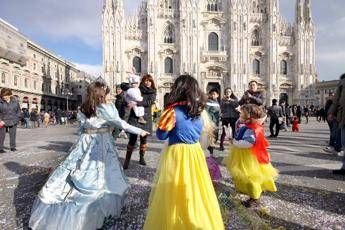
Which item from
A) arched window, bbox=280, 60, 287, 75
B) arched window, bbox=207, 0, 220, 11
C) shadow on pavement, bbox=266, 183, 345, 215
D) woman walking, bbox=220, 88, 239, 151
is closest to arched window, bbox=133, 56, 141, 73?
arched window, bbox=207, 0, 220, 11

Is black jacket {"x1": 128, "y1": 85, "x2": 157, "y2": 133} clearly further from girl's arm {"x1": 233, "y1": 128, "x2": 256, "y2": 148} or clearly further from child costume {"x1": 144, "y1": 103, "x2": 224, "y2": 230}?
child costume {"x1": 144, "y1": 103, "x2": 224, "y2": 230}

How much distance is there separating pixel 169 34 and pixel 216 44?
5935mm

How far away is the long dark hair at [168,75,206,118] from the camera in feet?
9.89

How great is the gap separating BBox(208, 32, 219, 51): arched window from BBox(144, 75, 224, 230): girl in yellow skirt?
41.4 meters

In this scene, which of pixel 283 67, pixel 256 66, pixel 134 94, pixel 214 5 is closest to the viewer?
pixel 134 94

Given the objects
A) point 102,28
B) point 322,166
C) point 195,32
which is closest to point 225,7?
point 195,32

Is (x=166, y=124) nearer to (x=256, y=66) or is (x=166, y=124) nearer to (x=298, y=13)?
(x=256, y=66)

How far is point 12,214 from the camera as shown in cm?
412

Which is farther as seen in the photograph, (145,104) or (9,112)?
(9,112)

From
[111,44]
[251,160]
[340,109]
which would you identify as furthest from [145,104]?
[111,44]

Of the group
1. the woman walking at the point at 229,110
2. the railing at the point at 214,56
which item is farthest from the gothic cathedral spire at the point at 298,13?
the woman walking at the point at 229,110

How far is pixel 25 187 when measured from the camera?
17.8ft

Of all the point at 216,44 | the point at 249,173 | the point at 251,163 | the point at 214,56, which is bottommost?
the point at 249,173

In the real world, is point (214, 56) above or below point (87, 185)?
above
